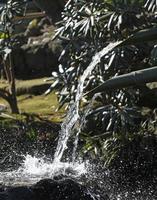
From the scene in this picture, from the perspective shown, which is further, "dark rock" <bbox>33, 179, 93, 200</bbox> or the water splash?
the water splash

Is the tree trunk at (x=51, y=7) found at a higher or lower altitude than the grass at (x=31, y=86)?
higher

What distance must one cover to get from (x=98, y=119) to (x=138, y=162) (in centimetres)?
57

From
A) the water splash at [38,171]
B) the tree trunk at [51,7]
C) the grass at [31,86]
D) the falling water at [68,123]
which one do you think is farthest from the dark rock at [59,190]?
the grass at [31,86]

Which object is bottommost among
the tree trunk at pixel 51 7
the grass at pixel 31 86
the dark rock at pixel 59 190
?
the grass at pixel 31 86

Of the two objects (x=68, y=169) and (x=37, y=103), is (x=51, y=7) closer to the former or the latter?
(x=37, y=103)

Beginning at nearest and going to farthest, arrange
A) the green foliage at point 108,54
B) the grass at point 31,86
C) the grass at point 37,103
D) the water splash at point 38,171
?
the water splash at point 38,171 < the green foliage at point 108,54 < the grass at point 37,103 < the grass at point 31,86

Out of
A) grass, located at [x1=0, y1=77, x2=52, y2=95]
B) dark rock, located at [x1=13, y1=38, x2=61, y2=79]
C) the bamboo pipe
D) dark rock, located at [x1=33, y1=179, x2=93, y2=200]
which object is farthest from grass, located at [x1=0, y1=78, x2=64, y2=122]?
the bamboo pipe

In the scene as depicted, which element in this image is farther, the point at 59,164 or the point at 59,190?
the point at 59,164

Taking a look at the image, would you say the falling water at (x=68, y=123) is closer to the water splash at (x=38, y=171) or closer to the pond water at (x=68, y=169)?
the pond water at (x=68, y=169)

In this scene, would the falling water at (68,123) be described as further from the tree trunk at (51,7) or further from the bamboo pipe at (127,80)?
the tree trunk at (51,7)

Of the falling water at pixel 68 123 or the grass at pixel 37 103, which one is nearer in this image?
the falling water at pixel 68 123

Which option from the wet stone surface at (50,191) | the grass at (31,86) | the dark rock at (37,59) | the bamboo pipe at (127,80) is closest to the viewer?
the bamboo pipe at (127,80)

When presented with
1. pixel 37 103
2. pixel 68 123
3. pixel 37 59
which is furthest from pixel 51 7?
pixel 37 59

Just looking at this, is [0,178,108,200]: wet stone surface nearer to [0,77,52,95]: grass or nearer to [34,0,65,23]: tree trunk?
[34,0,65,23]: tree trunk
